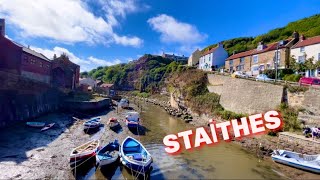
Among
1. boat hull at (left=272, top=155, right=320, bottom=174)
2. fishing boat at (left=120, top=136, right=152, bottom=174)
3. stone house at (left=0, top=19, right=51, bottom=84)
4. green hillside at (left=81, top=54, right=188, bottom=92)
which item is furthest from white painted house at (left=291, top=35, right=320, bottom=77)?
green hillside at (left=81, top=54, right=188, bottom=92)

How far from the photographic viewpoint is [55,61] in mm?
49812

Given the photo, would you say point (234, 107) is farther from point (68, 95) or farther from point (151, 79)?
point (151, 79)

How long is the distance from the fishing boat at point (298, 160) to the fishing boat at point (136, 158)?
11122 millimetres

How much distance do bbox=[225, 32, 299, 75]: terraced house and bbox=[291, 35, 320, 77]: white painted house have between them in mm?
1917

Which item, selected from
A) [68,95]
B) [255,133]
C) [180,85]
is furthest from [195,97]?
[68,95]

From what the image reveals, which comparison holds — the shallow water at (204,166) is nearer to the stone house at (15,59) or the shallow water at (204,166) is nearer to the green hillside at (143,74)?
the stone house at (15,59)

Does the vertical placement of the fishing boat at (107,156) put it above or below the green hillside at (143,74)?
below

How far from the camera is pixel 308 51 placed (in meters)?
36.3

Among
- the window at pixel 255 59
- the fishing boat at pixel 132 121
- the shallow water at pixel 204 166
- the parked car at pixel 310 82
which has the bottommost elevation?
the shallow water at pixel 204 166

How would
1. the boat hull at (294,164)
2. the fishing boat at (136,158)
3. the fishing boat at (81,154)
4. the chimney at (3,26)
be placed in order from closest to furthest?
1. the fishing boat at (136,158)
2. the fishing boat at (81,154)
3. the boat hull at (294,164)
4. the chimney at (3,26)

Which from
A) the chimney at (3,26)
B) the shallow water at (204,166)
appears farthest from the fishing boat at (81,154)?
the chimney at (3,26)

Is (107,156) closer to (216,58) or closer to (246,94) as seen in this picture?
(246,94)

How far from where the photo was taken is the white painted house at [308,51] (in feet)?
112

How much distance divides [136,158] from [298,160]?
43.0ft
